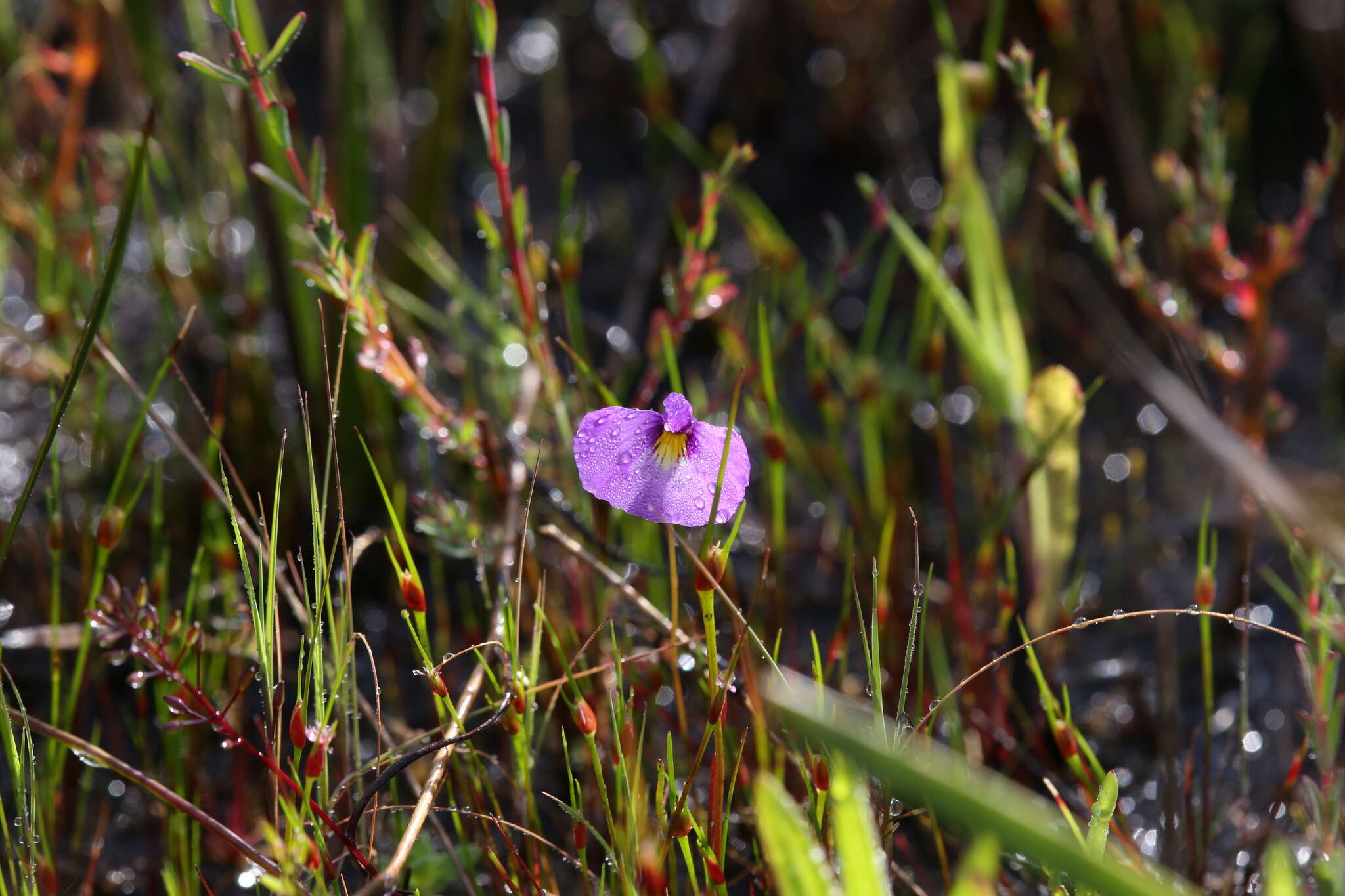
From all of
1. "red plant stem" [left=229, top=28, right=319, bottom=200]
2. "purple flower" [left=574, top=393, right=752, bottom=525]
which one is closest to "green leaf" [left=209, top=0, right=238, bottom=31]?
"red plant stem" [left=229, top=28, right=319, bottom=200]

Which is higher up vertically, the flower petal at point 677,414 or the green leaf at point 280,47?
the green leaf at point 280,47

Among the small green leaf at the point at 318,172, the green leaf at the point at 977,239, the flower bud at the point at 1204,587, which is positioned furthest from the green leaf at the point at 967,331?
the small green leaf at the point at 318,172

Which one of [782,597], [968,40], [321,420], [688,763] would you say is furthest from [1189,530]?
[321,420]

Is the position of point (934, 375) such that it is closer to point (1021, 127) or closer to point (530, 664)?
point (530, 664)

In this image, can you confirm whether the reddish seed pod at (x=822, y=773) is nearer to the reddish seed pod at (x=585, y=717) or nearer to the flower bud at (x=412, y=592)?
the reddish seed pod at (x=585, y=717)

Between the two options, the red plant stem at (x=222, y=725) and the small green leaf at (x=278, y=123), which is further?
the small green leaf at (x=278, y=123)

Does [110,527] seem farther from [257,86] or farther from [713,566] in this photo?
[713,566]
